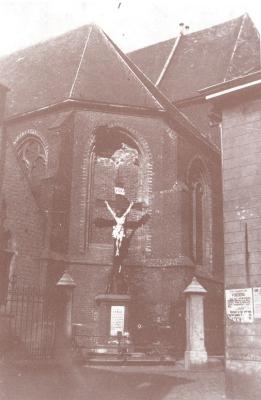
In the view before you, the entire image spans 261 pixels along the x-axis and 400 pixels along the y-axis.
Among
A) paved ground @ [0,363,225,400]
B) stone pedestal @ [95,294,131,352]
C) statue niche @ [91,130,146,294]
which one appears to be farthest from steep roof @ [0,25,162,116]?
paved ground @ [0,363,225,400]

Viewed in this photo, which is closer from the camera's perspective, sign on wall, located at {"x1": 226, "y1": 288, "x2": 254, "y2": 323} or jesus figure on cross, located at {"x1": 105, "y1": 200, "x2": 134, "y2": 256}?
sign on wall, located at {"x1": 226, "y1": 288, "x2": 254, "y2": 323}

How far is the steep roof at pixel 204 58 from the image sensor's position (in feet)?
79.5

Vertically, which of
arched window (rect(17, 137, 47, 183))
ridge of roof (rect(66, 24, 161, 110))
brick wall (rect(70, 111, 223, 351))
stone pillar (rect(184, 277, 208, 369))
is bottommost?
stone pillar (rect(184, 277, 208, 369))

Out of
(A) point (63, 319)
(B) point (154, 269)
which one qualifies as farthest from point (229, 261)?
(B) point (154, 269)

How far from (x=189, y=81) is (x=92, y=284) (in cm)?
1270

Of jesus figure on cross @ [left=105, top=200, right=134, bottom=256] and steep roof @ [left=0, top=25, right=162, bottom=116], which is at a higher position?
steep roof @ [left=0, top=25, right=162, bottom=116]

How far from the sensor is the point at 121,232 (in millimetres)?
16438

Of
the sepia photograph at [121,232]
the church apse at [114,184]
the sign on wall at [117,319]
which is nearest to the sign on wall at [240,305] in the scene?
the sepia photograph at [121,232]

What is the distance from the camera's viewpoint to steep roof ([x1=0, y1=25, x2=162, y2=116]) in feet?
61.4

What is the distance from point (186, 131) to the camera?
19.0m

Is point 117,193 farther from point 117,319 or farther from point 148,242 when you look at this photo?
point 117,319

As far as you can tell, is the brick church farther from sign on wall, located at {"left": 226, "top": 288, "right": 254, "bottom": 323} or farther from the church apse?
sign on wall, located at {"left": 226, "top": 288, "right": 254, "bottom": 323}

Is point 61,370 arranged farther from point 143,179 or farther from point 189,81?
point 189,81

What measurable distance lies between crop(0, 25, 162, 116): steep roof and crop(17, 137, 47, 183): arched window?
1.33 meters
